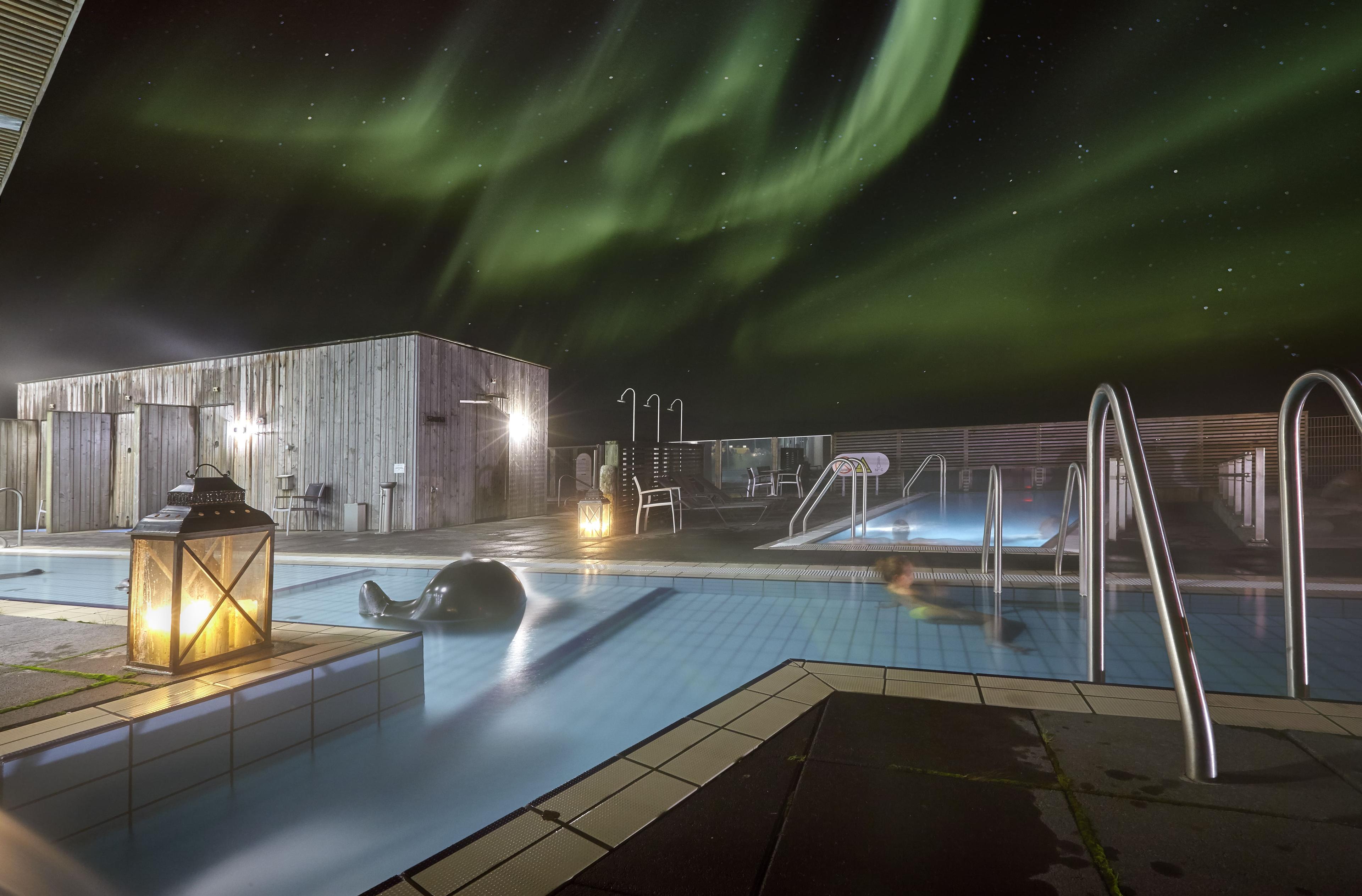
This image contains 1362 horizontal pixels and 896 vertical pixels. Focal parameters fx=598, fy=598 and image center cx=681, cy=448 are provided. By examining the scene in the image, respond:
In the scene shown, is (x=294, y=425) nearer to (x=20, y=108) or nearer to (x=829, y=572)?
(x=20, y=108)

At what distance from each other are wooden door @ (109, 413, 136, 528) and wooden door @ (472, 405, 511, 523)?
6.09 m

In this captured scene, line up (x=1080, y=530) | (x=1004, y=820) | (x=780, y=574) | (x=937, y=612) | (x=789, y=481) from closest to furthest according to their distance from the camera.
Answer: (x=1004, y=820) → (x=937, y=612) → (x=1080, y=530) → (x=780, y=574) → (x=789, y=481)

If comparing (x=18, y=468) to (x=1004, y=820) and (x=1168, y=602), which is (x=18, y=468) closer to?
(x=1004, y=820)

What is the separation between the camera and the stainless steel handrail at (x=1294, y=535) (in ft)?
6.22

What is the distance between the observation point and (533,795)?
2359 mm

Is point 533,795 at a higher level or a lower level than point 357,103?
lower

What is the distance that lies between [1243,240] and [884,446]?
36.6 ft

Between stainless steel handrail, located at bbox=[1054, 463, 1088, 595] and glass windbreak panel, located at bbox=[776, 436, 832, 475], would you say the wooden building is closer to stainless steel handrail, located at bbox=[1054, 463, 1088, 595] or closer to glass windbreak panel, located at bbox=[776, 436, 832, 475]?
glass windbreak panel, located at bbox=[776, 436, 832, 475]

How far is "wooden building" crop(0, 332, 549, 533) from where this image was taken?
10445mm

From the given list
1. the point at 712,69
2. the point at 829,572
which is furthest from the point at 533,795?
the point at 712,69

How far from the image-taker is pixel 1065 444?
64.7ft

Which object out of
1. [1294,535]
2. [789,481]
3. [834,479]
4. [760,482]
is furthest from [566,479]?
[1294,535]

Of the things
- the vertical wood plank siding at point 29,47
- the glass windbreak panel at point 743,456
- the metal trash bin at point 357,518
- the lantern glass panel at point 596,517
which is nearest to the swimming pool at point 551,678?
the lantern glass panel at point 596,517

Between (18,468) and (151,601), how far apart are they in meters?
13.6
